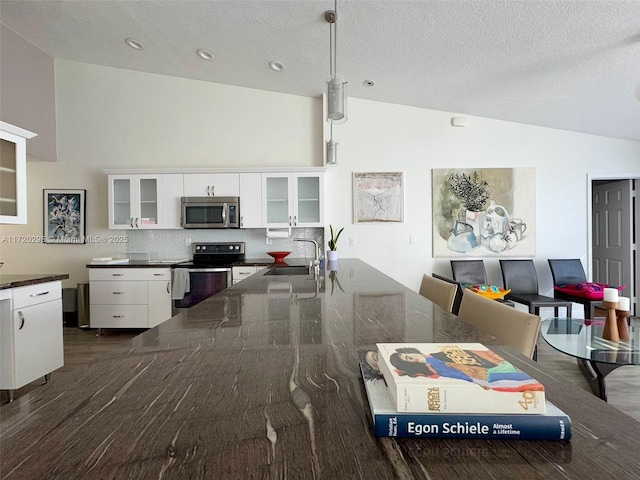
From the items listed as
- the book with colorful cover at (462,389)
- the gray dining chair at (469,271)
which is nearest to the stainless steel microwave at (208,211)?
the gray dining chair at (469,271)

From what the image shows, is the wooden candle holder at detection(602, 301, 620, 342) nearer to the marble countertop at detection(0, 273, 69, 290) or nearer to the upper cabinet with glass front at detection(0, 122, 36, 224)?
the marble countertop at detection(0, 273, 69, 290)

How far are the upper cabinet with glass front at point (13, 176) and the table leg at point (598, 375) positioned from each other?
4.40 metres

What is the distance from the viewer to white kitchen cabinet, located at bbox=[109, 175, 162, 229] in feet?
13.8

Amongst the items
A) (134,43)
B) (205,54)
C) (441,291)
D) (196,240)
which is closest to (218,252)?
(196,240)

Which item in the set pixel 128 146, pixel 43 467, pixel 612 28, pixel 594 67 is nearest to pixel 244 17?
pixel 128 146

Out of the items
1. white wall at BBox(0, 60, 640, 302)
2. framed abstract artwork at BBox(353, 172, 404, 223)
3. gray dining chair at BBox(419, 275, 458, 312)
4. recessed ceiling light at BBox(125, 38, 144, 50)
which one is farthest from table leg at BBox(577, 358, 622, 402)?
recessed ceiling light at BBox(125, 38, 144, 50)

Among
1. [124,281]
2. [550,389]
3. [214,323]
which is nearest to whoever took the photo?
[550,389]

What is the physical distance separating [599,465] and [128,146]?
533 centimetres

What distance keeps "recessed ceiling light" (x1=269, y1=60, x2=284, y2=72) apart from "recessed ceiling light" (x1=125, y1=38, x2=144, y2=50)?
4.95 feet

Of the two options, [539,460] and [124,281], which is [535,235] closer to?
[539,460]

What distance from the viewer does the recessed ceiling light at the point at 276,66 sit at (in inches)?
146

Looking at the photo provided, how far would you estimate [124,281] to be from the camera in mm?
3994

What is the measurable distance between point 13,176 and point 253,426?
3449 millimetres

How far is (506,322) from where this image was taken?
1061mm
